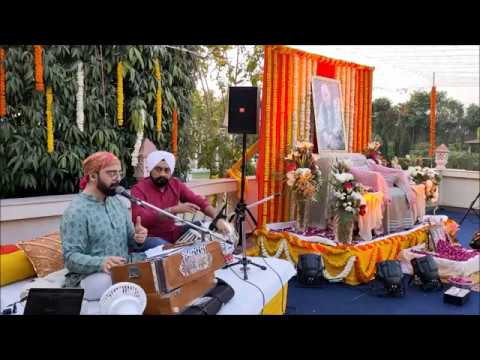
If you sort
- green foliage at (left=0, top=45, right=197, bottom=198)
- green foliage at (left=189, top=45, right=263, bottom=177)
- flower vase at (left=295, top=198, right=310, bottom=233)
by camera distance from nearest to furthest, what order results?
green foliage at (left=0, top=45, right=197, bottom=198) → flower vase at (left=295, top=198, right=310, bottom=233) → green foliage at (left=189, top=45, right=263, bottom=177)

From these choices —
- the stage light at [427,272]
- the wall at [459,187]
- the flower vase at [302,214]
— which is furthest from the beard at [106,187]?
the wall at [459,187]

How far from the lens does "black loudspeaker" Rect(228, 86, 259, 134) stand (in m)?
4.04

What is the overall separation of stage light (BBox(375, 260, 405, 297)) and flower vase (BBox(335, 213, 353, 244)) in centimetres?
55

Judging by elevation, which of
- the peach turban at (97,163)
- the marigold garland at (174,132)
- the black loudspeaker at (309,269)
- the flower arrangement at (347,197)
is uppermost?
the marigold garland at (174,132)

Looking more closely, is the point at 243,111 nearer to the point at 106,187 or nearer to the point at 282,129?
the point at 282,129

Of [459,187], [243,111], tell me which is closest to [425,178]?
[243,111]

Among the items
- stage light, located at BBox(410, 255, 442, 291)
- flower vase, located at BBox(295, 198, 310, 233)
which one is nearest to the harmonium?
stage light, located at BBox(410, 255, 442, 291)

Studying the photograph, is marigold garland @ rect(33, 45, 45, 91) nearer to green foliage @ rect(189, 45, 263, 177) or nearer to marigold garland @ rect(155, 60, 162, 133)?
marigold garland @ rect(155, 60, 162, 133)

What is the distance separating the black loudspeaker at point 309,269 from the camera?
4.03 metres

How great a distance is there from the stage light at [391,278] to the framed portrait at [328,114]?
214 centimetres

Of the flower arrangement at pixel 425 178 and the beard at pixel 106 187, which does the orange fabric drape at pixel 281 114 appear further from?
the beard at pixel 106 187

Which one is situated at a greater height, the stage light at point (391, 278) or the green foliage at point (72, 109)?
A: the green foliage at point (72, 109)

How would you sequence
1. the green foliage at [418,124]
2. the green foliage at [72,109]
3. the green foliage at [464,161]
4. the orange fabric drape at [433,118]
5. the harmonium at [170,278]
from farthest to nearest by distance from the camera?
the green foliage at [418,124] → the green foliage at [464,161] → the orange fabric drape at [433,118] → the green foliage at [72,109] → the harmonium at [170,278]

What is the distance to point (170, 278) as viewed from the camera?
7.33ft
